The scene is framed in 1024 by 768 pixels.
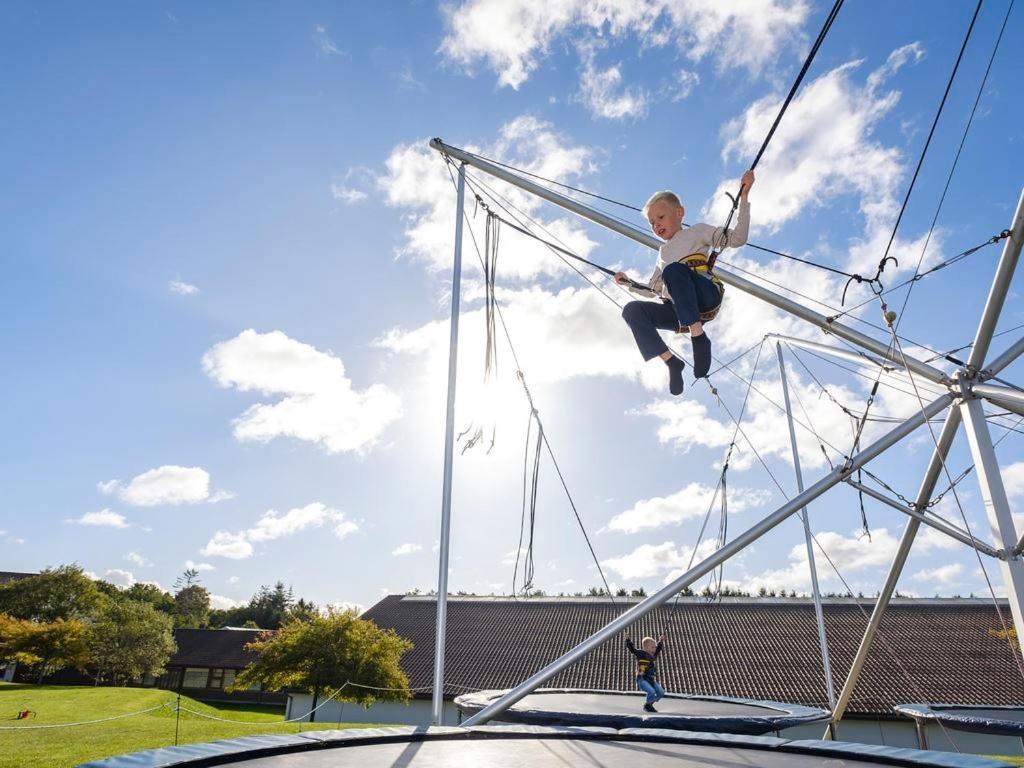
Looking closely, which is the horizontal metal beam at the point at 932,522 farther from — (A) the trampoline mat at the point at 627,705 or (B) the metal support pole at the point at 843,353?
(A) the trampoline mat at the point at 627,705

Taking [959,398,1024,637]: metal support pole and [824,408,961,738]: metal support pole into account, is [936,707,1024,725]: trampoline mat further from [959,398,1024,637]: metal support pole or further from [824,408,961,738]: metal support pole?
[959,398,1024,637]: metal support pole

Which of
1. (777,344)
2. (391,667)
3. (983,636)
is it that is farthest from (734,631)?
(777,344)

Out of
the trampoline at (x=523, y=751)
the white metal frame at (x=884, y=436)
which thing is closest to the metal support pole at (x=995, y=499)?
the white metal frame at (x=884, y=436)

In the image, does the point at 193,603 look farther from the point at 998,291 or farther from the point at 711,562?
the point at 998,291

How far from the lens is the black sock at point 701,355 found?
3.54m

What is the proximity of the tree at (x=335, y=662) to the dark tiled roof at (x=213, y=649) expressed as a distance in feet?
53.6

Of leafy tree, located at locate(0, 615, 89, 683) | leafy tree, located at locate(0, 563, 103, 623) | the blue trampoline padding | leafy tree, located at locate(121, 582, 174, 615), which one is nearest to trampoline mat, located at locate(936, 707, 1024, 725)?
the blue trampoline padding

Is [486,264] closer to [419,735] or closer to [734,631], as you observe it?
[419,735]

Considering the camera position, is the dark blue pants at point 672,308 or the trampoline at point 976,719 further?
the trampoline at point 976,719

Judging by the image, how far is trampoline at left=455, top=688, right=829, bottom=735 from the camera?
512cm

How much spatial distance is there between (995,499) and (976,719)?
12.3ft

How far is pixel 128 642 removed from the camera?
26234 millimetres

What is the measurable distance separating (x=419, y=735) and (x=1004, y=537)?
3.87 m

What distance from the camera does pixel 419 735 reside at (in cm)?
372
